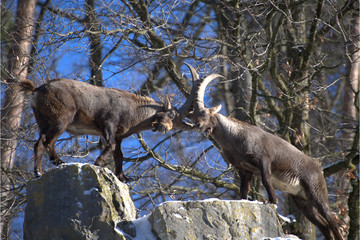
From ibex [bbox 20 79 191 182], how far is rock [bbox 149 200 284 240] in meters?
1.69

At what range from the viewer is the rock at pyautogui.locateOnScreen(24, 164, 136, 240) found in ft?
20.5

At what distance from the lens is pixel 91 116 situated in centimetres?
796

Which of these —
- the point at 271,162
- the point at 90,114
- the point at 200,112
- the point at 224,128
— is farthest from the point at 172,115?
the point at 271,162

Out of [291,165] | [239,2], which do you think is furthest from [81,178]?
[239,2]

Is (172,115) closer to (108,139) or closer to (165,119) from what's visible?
(165,119)

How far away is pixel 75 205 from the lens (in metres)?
6.36

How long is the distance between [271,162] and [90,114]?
9.74ft

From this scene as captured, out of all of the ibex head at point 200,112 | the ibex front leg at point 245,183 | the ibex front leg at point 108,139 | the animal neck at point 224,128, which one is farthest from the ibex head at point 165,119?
the ibex front leg at point 245,183

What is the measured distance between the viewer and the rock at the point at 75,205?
247 inches

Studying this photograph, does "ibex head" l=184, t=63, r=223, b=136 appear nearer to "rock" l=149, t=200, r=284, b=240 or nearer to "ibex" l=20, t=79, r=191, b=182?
"ibex" l=20, t=79, r=191, b=182

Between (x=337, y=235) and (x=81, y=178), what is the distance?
444 cm

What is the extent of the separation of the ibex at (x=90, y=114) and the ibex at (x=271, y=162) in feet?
2.08

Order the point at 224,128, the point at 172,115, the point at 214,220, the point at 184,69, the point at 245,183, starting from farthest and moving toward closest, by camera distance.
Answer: the point at 184,69 < the point at 172,115 < the point at 224,128 < the point at 245,183 < the point at 214,220

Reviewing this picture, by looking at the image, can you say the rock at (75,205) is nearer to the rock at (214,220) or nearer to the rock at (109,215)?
the rock at (109,215)
